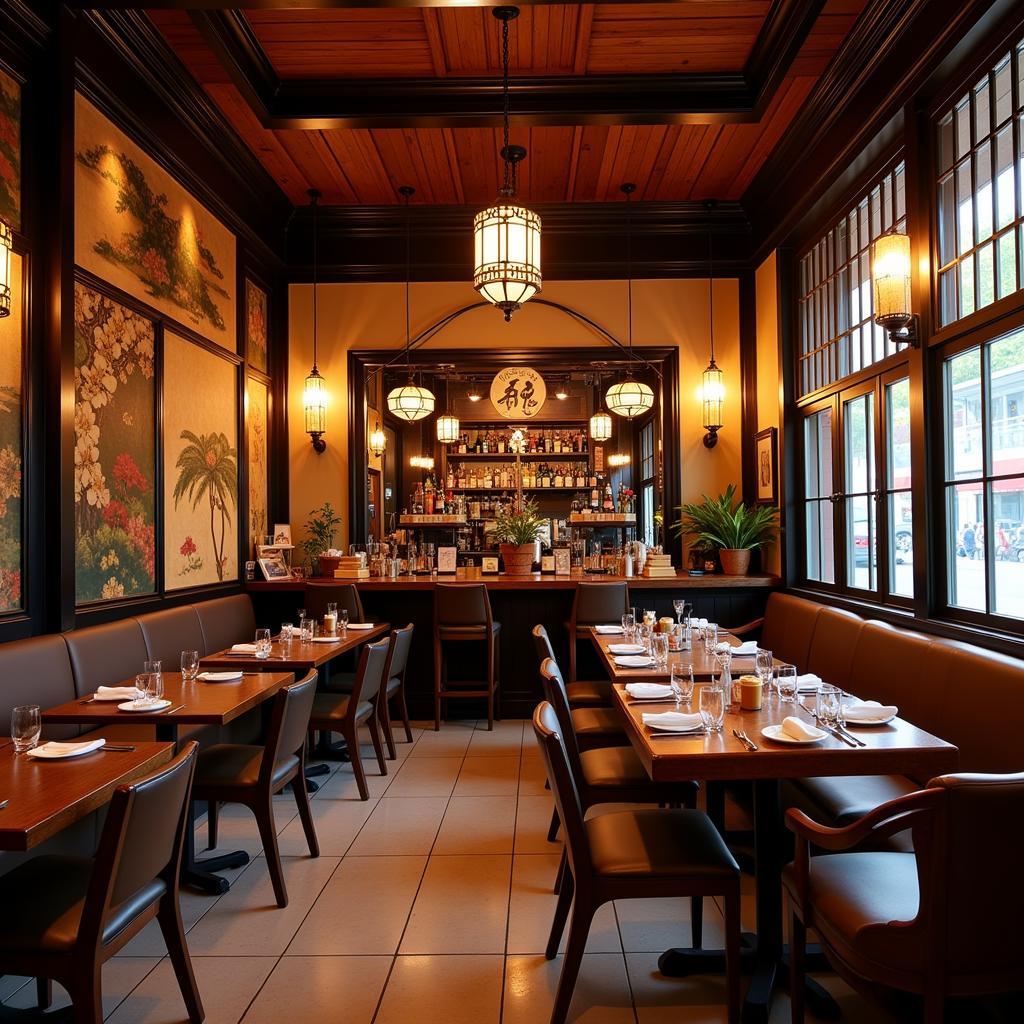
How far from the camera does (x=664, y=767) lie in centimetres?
229

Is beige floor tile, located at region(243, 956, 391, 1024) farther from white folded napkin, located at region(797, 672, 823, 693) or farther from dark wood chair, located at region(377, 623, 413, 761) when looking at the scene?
dark wood chair, located at region(377, 623, 413, 761)

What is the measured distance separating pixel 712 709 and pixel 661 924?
101 centimetres

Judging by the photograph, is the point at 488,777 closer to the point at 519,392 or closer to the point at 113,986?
the point at 113,986

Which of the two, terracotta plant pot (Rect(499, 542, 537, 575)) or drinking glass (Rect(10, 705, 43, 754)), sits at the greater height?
terracotta plant pot (Rect(499, 542, 537, 575))

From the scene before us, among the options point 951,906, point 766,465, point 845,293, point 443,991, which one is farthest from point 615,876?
point 766,465

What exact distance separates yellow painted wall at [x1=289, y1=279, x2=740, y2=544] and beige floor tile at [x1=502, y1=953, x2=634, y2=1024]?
15.9 ft

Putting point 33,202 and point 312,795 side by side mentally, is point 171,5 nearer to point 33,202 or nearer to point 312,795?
point 33,202

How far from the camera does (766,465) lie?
254 inches

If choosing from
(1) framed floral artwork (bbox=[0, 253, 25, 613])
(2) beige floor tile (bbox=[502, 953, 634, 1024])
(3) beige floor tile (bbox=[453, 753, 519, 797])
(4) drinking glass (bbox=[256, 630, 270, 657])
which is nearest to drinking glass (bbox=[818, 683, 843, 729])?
(2) beige floor tile (bbox=[502, 953, 634, 1024])

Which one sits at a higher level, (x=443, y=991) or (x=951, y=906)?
A: (x=951, y=906)

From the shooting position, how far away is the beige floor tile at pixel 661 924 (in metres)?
2.86

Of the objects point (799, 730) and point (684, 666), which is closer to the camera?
point (799, 730)

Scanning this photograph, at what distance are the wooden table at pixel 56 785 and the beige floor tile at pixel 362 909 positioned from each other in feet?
3.10

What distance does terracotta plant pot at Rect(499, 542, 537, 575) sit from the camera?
21.3 feet
